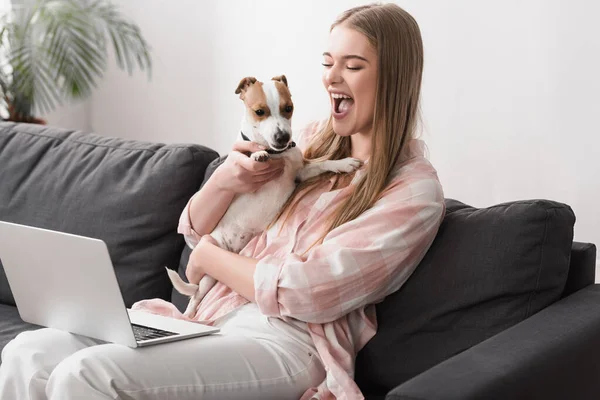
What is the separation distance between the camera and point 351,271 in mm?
1677

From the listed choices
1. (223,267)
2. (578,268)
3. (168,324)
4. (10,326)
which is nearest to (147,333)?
(168,324)

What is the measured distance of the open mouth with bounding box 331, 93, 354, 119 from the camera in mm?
1861

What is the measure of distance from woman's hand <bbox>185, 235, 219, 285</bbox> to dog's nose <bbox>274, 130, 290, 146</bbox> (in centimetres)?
27

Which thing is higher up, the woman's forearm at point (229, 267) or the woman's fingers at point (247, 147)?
the woman's fingers at point (247, 147)

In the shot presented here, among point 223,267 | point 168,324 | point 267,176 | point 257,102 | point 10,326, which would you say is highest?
point 257,102

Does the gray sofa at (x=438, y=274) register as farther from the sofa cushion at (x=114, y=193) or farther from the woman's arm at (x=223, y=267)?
the woman's arm at (x=223, y=267)

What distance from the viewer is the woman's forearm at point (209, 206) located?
1.98 metres

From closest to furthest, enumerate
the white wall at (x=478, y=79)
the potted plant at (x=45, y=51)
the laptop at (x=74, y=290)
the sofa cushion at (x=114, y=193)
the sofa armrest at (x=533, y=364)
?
1. the sofa armrest at (x=533, y=364)
2. the laptop at (x=74, y=290)
3. the sofa cushion at (x=114, y=193)
4. the white wall at (x=478, y=79)
5. the potted plant at (x=45, y=51)

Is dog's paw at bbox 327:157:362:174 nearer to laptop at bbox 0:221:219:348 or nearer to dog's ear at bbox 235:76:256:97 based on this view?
dog's ear at bbox 235:76:256:97

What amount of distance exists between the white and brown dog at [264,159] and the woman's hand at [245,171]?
1cm

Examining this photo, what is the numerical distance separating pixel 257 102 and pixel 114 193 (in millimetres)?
683

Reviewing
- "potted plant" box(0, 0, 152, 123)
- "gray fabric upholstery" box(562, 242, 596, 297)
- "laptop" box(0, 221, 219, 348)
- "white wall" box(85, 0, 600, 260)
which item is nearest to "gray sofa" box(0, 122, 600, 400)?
"gray fabric upholstery" box(562, 242, 596, 297)

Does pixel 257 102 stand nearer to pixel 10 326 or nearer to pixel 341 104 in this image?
pixel 341 104

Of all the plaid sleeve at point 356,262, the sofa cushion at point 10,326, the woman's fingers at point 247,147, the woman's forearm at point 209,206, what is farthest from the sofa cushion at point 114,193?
the plaid sleeve at point 356,262
